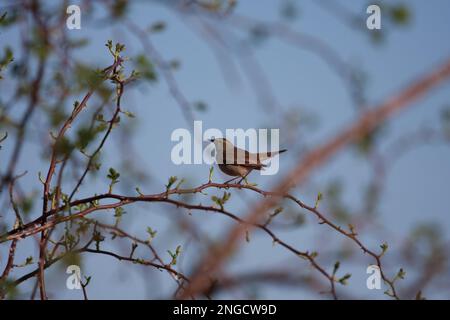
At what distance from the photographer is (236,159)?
15.4ft

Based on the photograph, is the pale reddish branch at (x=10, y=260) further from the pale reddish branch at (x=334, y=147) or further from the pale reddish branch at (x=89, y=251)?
the pale reddish branch at (x=334, y=147)

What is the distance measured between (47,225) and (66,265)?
0.20 meters

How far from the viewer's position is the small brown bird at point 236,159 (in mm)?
4453

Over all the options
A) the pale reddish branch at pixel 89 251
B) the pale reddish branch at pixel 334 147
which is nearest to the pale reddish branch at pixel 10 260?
the pale reddish branch at pixel 89 251

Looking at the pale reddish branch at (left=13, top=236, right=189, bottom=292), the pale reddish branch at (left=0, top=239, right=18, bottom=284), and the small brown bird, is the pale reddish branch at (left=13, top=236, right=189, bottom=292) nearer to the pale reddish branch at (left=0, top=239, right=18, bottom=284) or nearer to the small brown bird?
the pale reddish branch at (left=0, top=239, right=18, bottom=284)

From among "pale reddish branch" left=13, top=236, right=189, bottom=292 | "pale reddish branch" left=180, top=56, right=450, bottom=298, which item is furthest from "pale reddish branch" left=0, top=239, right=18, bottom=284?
"pale reddish branch" left=180, top=56, right=450, bottom=298

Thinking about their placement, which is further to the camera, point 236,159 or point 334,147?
point 236,159

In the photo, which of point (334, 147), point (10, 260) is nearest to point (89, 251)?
point (10, 260)

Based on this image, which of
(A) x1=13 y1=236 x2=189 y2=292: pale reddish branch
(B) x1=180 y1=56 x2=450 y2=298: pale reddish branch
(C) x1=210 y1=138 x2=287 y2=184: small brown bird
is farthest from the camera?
(C) x1=210 y1=138 x2=287 y2=184: small brown bird

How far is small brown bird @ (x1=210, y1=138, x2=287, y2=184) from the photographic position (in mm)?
4453

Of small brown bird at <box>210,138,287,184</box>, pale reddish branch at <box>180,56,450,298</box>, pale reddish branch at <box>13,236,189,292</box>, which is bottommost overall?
pale reddish branch at <box>180,56,450,298</box>

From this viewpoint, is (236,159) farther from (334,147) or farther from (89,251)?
(334,147)

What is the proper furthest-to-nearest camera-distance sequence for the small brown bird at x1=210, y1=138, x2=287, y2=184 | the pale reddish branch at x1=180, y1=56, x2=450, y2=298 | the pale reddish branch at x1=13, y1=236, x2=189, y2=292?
the small brown bird at x1=210, y1=138, x2=287, y2=184
the pale reddish branch at x1=13, y1=236, x2=189, y2=292
the pale reddish branch at x1=180, y1=56, x2=450, y2=298
